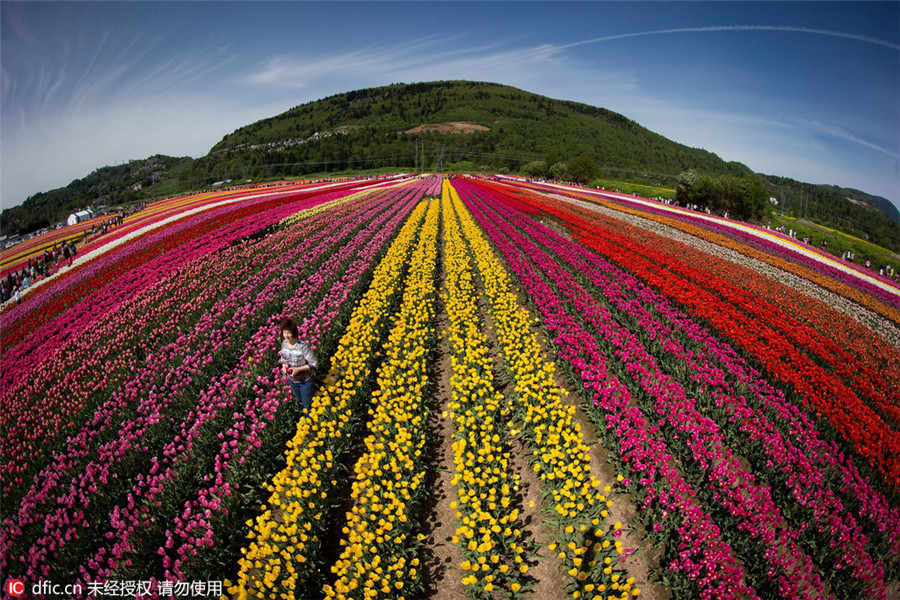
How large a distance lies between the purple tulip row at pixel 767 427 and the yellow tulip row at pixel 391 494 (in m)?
4.97

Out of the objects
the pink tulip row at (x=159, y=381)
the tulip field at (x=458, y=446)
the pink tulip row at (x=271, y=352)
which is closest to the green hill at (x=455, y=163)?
the pink tulip row at (x=271, y=352)

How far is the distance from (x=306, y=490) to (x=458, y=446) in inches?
86.8

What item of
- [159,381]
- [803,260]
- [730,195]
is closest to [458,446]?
[159,381]

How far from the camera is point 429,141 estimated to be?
174 metres

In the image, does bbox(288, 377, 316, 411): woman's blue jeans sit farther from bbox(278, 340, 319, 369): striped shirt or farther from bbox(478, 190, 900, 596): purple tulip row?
bbox(478, 190, 900, 596): purple tulip row

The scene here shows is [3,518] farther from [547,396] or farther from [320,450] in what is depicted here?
[547,396]

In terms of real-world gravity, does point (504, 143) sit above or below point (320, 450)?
above

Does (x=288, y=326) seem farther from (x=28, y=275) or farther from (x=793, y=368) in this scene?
(x=28, y=275)

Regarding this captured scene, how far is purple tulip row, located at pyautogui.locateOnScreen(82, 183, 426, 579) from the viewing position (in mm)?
4453

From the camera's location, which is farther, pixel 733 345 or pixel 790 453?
pixel 733 345

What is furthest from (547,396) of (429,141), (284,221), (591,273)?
(429,141)

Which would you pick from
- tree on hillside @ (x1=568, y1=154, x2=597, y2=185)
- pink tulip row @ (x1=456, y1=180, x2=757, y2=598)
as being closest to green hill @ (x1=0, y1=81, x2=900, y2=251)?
tree on hillside @ (x1=568, y1=154, x2=597, y2=185)

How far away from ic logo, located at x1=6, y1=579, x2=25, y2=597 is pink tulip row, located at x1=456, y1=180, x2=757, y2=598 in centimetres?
766

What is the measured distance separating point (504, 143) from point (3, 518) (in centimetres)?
17424
